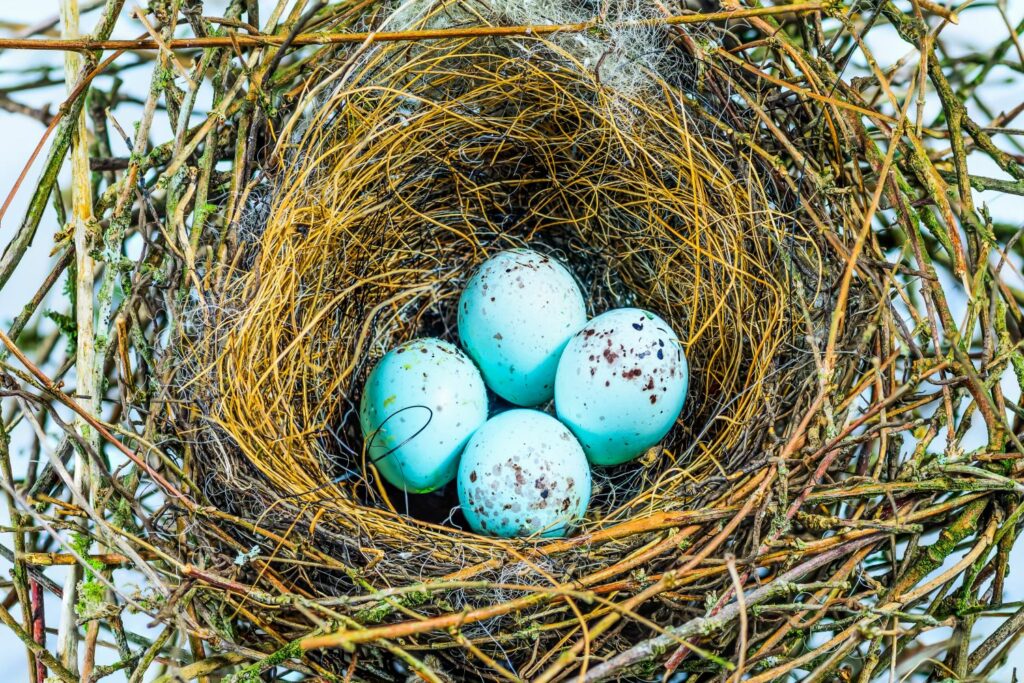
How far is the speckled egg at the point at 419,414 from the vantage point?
4.58 feet

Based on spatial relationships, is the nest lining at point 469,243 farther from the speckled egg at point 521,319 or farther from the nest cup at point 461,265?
the speckled egg at point 521,319

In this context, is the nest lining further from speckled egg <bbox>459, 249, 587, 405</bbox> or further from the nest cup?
speckled egg <bbox>459, 249, 587, 405</bbox>

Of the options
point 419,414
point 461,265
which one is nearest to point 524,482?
point 419,414

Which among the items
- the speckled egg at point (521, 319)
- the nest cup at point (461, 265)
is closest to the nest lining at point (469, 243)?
the nest cup at point (461, 265)

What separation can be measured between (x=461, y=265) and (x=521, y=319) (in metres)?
0.24

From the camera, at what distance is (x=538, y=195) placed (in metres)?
1.59

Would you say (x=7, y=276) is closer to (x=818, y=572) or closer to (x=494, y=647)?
(x=494, y=647)

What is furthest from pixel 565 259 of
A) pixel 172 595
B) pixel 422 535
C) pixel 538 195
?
pixel 172 595

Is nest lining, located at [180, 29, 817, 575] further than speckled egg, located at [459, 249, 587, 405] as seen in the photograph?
No

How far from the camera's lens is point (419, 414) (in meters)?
1.40

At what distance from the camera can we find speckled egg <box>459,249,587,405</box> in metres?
1.45

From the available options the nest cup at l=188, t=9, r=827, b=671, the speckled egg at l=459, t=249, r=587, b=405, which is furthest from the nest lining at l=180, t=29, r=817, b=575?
the speckled egg at l=459, t=249, r=587, b=405

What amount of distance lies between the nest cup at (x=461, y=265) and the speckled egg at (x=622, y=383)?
0.07 m

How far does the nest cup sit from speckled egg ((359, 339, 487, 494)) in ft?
0.20
